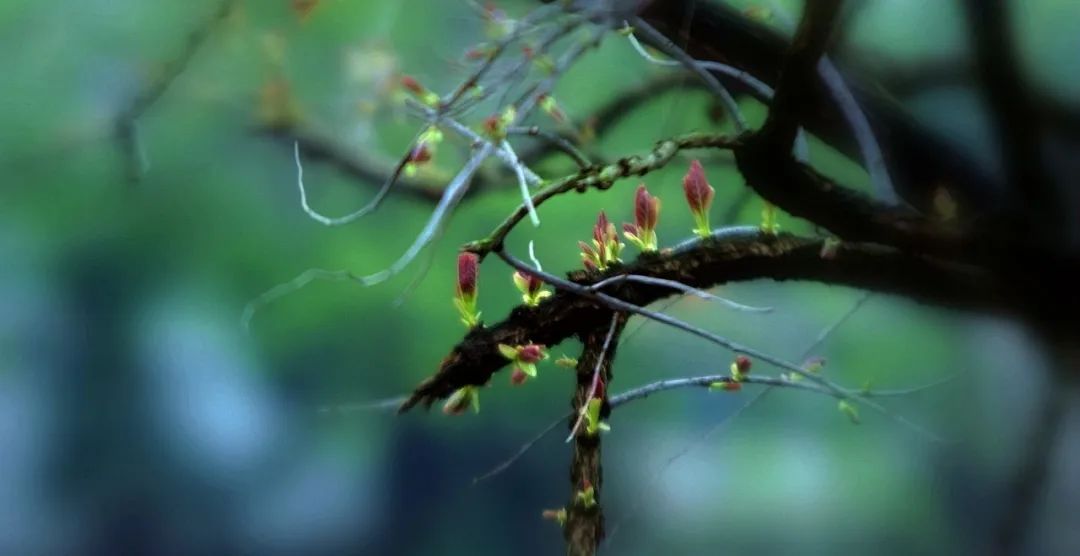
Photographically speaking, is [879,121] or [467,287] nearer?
[467,287]

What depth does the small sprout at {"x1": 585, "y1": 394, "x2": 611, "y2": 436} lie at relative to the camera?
926 mm

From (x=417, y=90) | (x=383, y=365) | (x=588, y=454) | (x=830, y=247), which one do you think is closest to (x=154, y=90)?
(x=417, y=90)

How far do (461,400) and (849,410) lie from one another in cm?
43

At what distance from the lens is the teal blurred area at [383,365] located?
39.7 inches

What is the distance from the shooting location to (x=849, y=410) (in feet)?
3.30

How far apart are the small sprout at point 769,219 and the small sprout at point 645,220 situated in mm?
116

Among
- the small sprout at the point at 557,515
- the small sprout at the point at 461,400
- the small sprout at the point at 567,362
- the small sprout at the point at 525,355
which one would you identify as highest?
the small sprout at the point at 525,355

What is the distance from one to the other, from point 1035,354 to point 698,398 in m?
0.39

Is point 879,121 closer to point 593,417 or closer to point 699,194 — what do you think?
point 699,194

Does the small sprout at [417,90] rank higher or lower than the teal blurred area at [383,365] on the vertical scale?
higher

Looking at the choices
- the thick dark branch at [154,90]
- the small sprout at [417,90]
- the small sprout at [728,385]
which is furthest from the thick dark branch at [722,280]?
the thick dark branch at [154,90]

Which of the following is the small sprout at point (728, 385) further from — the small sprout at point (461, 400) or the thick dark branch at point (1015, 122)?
the thick dark branch at point (1015, 122)

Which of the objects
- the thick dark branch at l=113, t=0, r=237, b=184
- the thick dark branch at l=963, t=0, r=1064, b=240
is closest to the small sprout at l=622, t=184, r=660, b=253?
the thick dark branch at l=963, t=0, r=1064, b=240

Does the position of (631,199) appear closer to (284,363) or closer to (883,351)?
(883,351)
